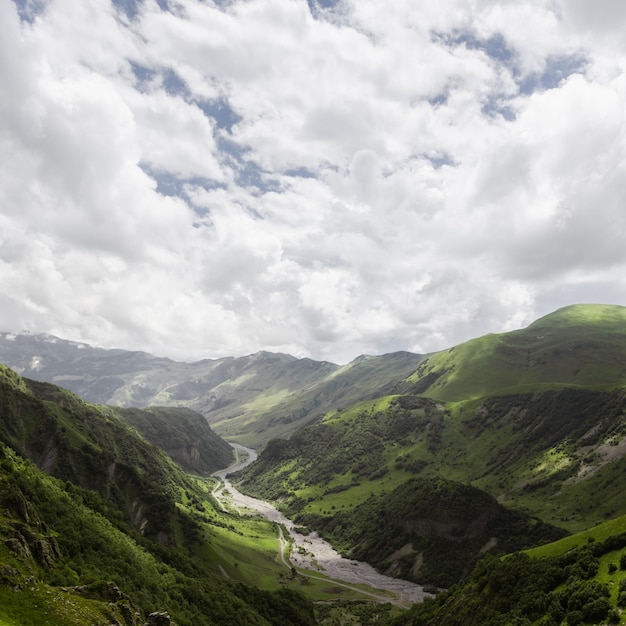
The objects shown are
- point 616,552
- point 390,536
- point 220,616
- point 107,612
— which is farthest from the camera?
point 390,536

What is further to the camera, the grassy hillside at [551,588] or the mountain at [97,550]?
the grassy hillside at [551,588]

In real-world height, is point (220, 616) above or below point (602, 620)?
below

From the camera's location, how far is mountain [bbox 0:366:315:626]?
42281mm

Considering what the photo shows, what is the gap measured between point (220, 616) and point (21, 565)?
51.3m

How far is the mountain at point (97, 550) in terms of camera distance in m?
→ 42.3

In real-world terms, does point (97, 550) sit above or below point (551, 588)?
below

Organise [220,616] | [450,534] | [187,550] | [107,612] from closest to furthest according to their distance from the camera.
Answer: [107,612]
[220,616]
[187,550]
[450,534]

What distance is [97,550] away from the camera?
69312 millimetres

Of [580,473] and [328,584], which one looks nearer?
[328,584]

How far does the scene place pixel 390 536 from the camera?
190000 mm

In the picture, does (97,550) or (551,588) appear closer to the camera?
(551,588)

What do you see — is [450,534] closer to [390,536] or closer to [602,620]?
[390,536]

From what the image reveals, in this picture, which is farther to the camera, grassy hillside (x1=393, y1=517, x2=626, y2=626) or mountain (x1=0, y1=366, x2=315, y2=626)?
grassy hillside (x1=393, y1=517, x2=626, y2=626)

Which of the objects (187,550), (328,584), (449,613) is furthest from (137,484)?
(449,613)
